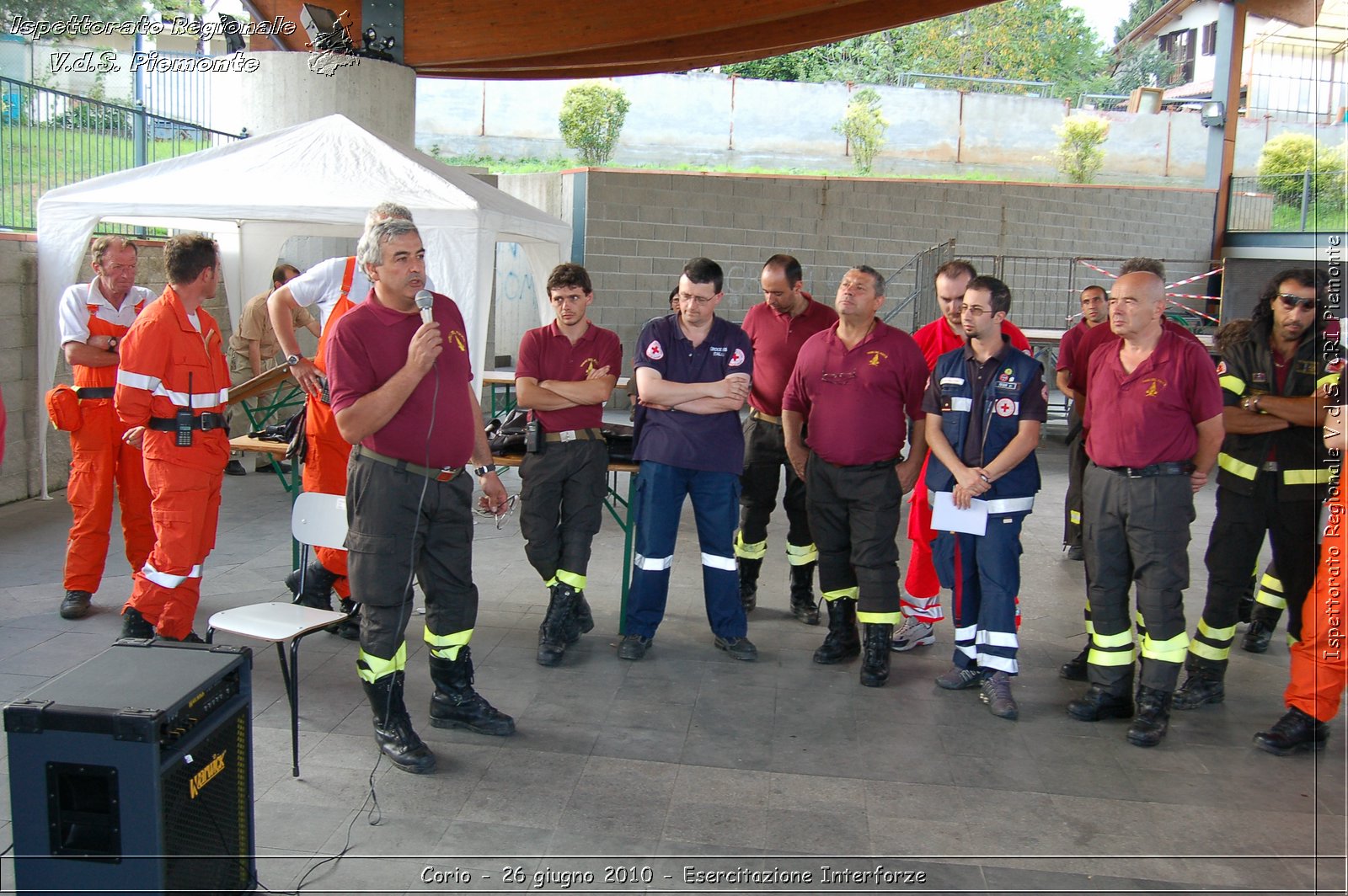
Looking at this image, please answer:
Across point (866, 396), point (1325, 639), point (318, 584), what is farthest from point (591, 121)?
point (1325, 639)

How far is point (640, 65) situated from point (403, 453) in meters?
10.6

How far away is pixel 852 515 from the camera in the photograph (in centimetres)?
499

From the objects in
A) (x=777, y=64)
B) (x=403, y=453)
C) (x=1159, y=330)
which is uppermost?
(x=777, y=64)

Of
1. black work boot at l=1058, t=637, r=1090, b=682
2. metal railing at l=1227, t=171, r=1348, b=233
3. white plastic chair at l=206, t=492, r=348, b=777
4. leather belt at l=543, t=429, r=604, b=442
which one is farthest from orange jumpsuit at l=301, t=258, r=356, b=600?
metal railing at l=1227, t=171, r=1348, b=233

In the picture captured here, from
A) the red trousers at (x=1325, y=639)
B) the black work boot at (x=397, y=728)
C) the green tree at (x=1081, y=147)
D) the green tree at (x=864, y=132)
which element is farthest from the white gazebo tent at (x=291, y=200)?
the green tree at (x=1081, y=147)

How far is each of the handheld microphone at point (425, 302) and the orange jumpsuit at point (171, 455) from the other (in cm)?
170

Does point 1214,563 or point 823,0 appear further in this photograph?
point 823,0

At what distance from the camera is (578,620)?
17.6 ft

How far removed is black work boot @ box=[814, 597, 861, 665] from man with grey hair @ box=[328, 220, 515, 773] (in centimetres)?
198

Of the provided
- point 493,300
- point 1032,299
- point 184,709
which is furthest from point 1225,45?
point 184,709

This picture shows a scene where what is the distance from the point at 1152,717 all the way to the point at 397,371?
11.1ft

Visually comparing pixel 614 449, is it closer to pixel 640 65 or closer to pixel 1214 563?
pixel 1214 563

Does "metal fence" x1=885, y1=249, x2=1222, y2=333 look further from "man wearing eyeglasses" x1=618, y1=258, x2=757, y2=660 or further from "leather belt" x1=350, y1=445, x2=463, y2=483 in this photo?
"leather belt" x1=350, y1=445, x2=463, y2=483

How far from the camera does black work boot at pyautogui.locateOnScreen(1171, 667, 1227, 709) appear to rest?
4.83 metres
